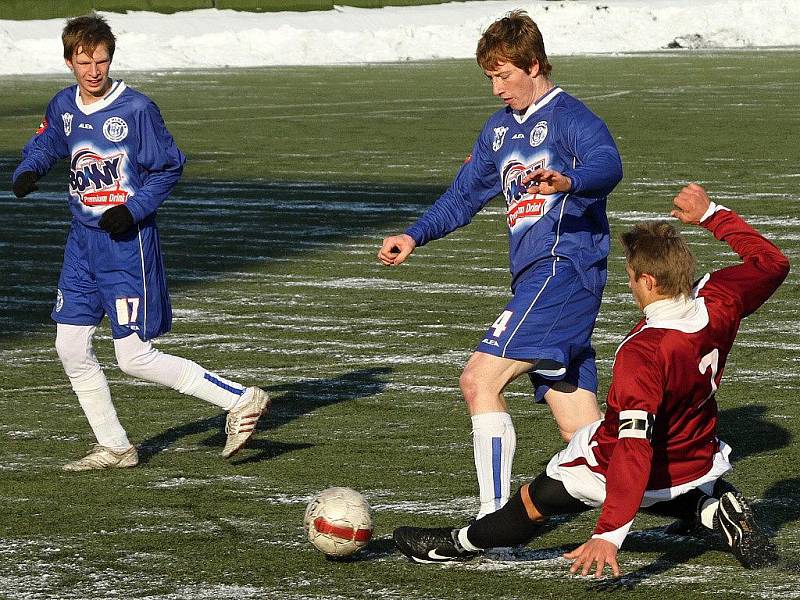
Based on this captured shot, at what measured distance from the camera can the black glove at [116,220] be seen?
22.6 feet

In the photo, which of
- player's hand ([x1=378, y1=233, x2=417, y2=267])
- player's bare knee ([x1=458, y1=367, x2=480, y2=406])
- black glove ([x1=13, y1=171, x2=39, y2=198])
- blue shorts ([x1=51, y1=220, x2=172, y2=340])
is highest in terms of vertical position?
black glove ([x1=13, y1=171, x2=39, y2=198])

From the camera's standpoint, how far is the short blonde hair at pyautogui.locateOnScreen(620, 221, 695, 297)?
5.07 m

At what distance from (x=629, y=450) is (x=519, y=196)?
5.08 ft

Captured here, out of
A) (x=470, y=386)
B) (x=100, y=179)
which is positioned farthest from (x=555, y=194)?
(x=100, y=179)

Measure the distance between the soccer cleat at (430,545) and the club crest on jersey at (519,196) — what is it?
49.5 inches

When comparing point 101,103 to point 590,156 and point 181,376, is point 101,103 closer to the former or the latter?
point 181,376

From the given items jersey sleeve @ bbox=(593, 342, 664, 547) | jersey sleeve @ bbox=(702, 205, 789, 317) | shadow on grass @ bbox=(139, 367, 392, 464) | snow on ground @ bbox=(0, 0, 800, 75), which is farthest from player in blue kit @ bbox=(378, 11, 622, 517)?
snow on ground @ bbox=(0, 0, 800, 75)

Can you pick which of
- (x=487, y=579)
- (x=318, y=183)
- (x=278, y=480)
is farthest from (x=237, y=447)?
(x=318, y=183)

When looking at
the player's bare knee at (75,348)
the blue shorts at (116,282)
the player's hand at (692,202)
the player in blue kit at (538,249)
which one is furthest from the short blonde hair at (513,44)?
the player's bare knee at (75,348)

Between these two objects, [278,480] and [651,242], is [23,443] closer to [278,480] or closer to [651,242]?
[278,480]

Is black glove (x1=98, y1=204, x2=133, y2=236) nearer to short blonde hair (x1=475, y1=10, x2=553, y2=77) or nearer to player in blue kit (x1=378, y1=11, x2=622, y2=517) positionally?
player in blue kit (x1=378, y1=11, x2=622, y2=517)

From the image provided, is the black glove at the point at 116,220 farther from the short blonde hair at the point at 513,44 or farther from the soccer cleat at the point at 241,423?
the short blonde hair at the point at 513,44

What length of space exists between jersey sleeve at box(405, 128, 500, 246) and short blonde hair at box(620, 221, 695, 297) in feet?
4.73

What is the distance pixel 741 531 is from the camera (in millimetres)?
5434
